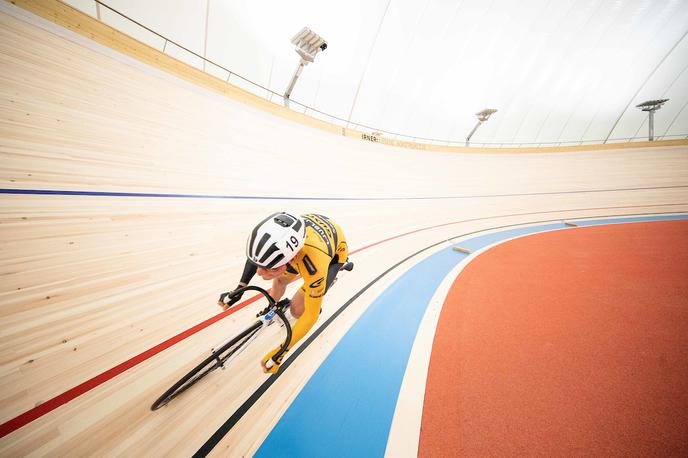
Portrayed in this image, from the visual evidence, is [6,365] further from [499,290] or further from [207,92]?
[207,92]

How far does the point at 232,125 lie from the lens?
6.13m

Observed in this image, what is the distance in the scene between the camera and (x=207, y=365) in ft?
4.97

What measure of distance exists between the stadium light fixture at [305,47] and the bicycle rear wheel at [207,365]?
1205 centimetres

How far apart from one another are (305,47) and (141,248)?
1267 cm

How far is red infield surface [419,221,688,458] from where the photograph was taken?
4.25 feet

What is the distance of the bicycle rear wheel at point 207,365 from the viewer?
129cm

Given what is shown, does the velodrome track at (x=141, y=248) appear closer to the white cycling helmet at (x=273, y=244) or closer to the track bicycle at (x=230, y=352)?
the track bicycle at (x=230, y=352)

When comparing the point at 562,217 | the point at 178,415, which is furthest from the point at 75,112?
the point at 562,217

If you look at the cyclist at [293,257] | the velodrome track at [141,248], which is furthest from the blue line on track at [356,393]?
the cyclist at [293,257]

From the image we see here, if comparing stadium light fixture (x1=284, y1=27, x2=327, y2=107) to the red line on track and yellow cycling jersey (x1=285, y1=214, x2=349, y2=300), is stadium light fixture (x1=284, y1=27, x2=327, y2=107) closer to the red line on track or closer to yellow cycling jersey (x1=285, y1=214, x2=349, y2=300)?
yellow cycling jersey (x1=285, y1=214, x2=349, y2=300)

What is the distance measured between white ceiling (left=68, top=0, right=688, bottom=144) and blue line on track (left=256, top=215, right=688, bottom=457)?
12.9 metres

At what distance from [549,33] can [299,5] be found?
785 inches

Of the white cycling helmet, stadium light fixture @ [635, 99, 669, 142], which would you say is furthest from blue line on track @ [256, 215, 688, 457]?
stadium light fixture @ [635, 99, 669, 142]

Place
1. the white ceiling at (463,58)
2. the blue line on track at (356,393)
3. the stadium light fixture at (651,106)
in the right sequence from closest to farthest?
the blue line on track at (356,393)
the white ceiling at (463,58)
the stadium light fixture at (651,106)
